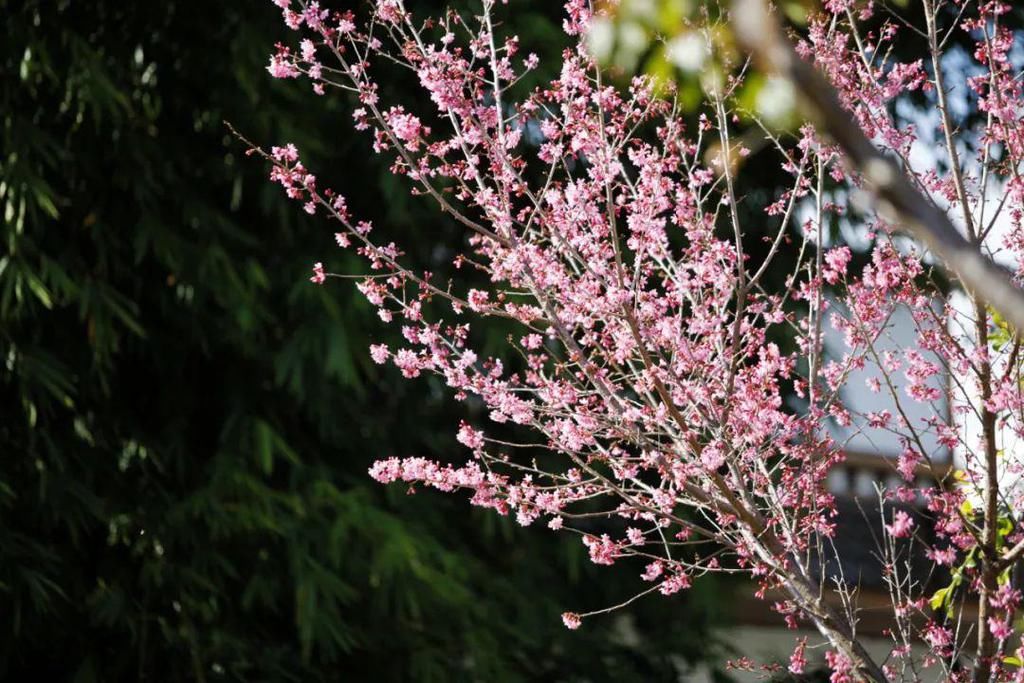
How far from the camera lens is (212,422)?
15.5 feet

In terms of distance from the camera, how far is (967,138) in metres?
5.11

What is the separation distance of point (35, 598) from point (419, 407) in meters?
1.51

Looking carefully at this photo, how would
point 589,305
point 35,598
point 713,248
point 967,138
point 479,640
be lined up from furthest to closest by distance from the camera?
point 967,138 → point 479,640 → point 35,598 → point 713,248 → point 589,305

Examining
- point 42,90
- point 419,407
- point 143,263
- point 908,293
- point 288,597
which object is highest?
point 42,90

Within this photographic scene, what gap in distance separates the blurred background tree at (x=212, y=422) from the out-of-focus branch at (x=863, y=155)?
358cm

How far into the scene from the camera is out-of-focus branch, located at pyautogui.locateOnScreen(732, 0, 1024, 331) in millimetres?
641

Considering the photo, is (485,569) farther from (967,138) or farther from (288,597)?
(967,138)

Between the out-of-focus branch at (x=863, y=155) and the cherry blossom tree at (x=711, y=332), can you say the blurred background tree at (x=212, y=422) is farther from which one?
the out-of-focus branch at (x=863, y=155)

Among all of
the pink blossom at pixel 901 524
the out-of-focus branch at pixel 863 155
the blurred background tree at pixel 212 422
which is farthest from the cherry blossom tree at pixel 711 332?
the blurred background tree at pixel 212 422

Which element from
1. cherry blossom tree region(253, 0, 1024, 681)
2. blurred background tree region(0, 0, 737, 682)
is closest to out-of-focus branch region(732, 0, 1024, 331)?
cherry blossom tree region(253, 0, 1024, 681)

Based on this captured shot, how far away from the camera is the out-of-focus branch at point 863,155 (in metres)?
0.64

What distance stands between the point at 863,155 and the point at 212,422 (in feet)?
14.1

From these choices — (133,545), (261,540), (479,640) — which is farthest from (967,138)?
(133,545)

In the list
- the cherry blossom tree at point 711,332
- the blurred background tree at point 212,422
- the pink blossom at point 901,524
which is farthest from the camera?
the blurred background tree at point 212,422
